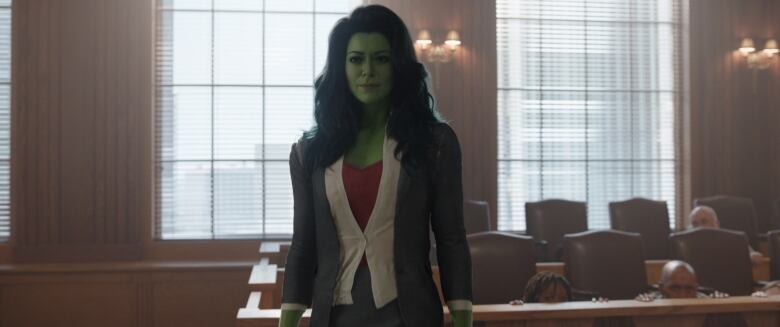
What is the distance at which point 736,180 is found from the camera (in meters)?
9.07

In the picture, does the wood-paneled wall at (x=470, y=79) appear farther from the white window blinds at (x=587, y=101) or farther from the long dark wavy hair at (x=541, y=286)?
the long dark wavy hair at (x=541, y=286)

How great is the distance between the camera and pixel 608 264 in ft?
16.8

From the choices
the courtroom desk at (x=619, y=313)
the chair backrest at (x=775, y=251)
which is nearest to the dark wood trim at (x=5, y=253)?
the courtroom desk at (x=619, y=313)

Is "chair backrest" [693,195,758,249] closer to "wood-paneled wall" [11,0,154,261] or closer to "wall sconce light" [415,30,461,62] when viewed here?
"wall sconce light" [415,30,461,62]

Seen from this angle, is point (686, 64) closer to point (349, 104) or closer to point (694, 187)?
point (694, 187)

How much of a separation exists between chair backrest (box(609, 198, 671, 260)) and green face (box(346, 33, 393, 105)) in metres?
6.14

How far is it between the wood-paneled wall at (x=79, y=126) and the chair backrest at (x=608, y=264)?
448 centimetres

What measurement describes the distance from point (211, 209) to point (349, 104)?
6.84 m

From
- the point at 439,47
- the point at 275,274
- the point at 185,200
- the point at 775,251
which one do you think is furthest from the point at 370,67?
the point at 185,200

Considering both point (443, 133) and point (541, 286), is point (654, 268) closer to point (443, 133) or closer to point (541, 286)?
point (541, 286)

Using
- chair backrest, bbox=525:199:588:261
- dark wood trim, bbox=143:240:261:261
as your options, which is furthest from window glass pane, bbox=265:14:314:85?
chair backrest, bbox=525:199:588:261

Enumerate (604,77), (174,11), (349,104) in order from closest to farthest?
(349,104) < (174,11) < (604,77)

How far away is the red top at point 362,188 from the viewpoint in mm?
1725

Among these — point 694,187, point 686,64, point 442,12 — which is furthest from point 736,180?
point 442,12
